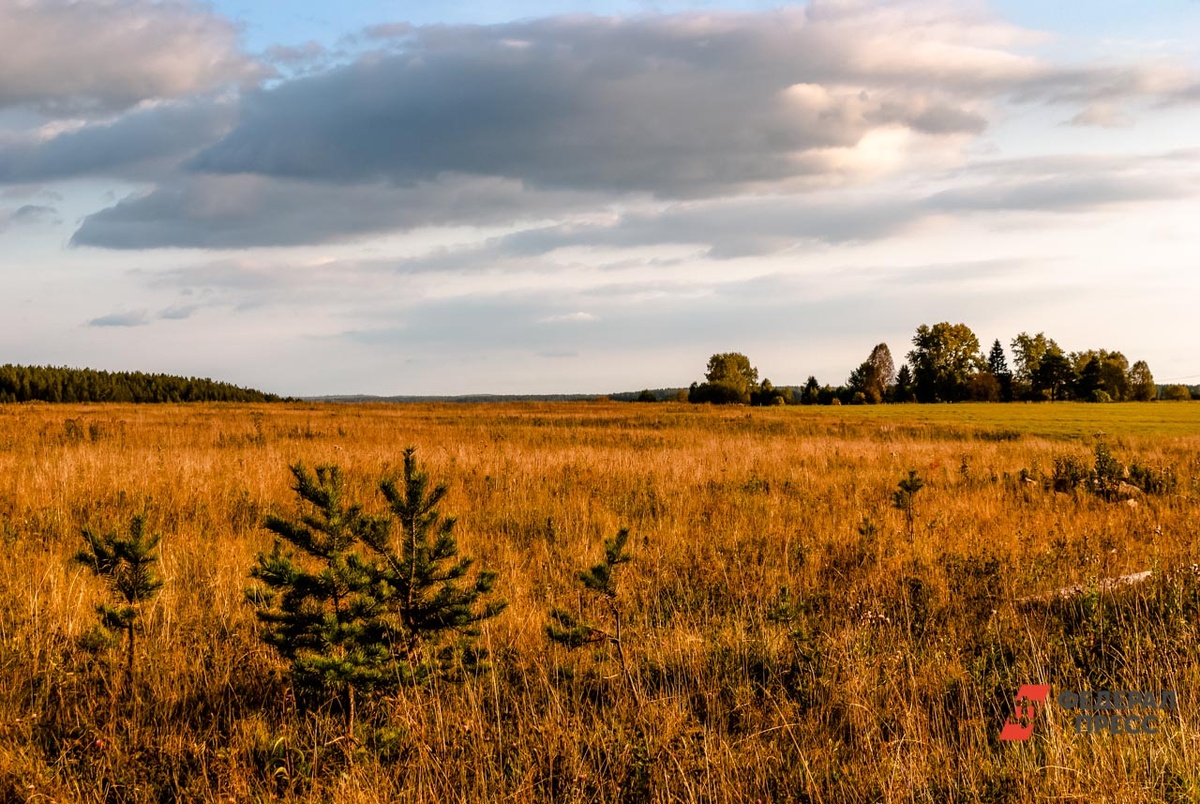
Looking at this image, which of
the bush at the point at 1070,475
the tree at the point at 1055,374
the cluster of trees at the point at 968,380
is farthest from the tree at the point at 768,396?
the bush at the point at 1070,475

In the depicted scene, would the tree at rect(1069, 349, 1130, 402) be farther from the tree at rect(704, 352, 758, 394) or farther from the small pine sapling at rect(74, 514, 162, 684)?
the small pine sapling at rect(74, 514, 162, 684)

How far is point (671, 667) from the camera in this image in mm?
4500

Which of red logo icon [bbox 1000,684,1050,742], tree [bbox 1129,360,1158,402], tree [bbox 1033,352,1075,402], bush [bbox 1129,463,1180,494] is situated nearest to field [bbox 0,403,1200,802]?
red logo icon [bbox 1000,684,1050,742]

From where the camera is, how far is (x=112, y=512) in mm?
9141

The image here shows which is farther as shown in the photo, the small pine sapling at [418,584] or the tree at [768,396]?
the tree at [768,396]

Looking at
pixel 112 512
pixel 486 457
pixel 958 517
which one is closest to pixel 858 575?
pixel 958 517

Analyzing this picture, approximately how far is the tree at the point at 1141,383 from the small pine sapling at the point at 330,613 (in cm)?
12329

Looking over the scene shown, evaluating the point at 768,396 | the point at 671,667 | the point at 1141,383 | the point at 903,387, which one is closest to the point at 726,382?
the point at 768,396

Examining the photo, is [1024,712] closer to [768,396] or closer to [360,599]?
[360,599]

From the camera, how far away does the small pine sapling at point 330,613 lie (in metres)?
3.65

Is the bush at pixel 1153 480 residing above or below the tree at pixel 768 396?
below

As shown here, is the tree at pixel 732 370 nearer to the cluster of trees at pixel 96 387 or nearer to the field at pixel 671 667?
the cluster of trees at pixel 96 387

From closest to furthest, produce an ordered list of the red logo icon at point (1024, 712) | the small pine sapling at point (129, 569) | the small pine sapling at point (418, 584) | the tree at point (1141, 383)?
the red logo icon at point (1024, 712)
the small pine sapling at point (418, 584)
the small pine sapling at point (129, 569)
the tree at point (1141, 383)

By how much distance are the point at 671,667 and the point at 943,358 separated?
10082 centimetres
